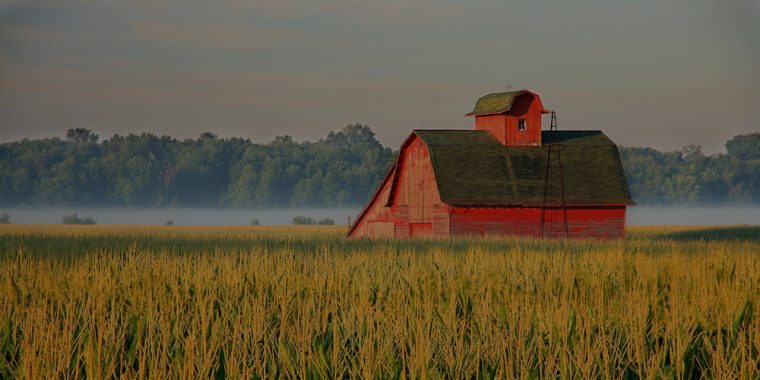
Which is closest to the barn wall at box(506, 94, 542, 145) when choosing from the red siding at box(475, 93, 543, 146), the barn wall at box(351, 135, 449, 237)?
the red siding at box(475, 93, 543, 146)

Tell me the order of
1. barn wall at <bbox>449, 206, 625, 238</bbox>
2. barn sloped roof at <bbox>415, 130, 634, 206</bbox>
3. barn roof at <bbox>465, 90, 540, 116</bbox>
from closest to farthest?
barn wall at <bbox>449, 206, 625, 238</bbox>, barn sloped roof at <bbox>415, 130, 634, 206</bbox>, barn roof at <bbox>465, 90, 540, 116</bbox>

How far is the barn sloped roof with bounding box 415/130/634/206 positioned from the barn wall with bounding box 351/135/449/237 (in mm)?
767

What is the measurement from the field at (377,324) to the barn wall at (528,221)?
22290mm

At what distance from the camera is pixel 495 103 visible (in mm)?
52969

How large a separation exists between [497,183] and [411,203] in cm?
439

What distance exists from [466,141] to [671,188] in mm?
120299

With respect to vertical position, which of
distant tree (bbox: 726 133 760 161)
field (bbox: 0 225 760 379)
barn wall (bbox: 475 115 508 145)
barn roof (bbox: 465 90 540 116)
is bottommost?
field (bbox: 0 225 760 379)

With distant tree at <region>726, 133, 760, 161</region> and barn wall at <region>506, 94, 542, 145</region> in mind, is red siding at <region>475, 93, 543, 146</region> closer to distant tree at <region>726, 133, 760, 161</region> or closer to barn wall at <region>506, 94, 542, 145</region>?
barn wall at <region>506, 94, 542, 145</region>

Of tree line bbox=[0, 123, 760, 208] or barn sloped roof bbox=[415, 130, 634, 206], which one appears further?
tree line bbox=[0, 123, 760, 208]

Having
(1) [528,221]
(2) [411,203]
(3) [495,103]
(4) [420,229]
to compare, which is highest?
(3) [495,103]

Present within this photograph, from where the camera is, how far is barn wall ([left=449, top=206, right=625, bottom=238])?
4675cm

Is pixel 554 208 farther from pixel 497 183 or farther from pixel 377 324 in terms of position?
pixel 377 324

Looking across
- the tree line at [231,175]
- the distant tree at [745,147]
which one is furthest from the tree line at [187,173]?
the distant tree at [745,147]

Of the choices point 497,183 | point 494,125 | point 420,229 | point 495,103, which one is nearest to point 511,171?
point 497,183
